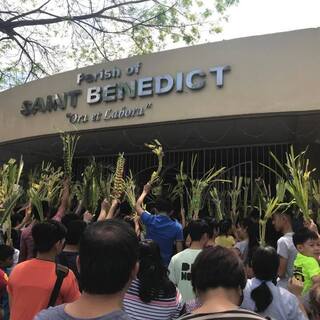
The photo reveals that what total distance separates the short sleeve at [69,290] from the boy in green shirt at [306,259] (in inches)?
66.3

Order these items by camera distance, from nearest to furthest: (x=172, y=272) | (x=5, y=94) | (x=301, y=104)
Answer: (x=172, y=272) < (x=301, y=104) < (x=5, y=94)

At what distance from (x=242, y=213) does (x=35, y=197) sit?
3.23 metres

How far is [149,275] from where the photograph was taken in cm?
261

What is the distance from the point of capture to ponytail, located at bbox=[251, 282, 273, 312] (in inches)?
111

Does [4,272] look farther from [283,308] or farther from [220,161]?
[220,161]

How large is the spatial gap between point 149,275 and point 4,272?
1573mm

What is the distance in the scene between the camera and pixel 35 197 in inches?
237

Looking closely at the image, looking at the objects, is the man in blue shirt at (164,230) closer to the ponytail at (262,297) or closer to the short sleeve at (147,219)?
the short sleeve at (147,219)

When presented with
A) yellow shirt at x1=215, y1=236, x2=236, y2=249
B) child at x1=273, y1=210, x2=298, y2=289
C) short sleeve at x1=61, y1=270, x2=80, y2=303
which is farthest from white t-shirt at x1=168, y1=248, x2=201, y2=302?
yellow shirt at x1=215, y1=236, x2=236, y2=249

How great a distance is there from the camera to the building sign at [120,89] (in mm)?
7680

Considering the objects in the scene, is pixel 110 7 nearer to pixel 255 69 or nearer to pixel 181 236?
pixel 255 69

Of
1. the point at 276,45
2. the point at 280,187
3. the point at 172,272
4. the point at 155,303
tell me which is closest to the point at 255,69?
the point at 276,45

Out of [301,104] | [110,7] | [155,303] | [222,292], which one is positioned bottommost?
[155,303]

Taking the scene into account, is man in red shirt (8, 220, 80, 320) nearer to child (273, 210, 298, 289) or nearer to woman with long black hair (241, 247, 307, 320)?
woman with long black hair (241, 247, 307, 320)
